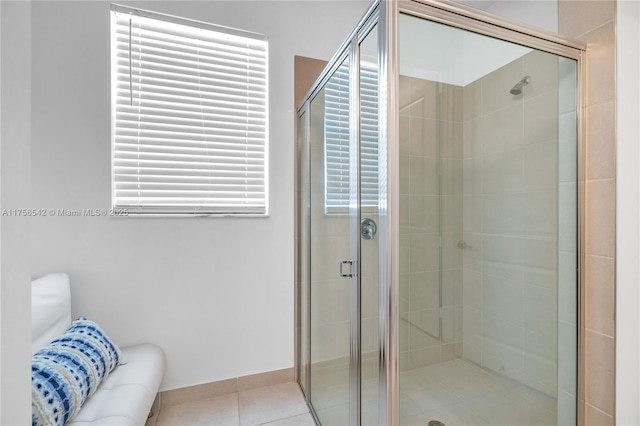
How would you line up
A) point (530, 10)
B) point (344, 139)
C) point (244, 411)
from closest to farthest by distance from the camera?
point (344, 139) → point (244, 411) → point (530, 10)

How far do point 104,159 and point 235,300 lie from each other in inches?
41.2

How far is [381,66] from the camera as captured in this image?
927mm

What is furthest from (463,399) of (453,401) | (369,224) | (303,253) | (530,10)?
(530,10)

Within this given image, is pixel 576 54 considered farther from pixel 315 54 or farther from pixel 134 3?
pixel 134 3

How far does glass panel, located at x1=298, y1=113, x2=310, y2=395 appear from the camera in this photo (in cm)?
174

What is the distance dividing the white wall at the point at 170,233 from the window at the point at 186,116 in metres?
0.06

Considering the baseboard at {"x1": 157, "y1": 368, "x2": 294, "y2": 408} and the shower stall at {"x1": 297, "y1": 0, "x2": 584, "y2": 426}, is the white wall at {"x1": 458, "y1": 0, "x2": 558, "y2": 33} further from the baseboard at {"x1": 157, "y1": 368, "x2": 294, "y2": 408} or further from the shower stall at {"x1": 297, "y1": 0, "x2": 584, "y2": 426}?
the baseboard at {"x1": 157, "y1": 368, "x2": 294, "y2": 408}

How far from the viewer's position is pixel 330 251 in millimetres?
1417

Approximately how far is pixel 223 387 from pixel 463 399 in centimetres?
134

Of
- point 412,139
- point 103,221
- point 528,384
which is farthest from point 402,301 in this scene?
point 103,221

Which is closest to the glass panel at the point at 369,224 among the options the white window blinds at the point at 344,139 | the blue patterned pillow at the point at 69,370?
the white window blinds at the point at 344,139

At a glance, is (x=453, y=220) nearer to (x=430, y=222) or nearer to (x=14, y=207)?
(x=430, y=222)

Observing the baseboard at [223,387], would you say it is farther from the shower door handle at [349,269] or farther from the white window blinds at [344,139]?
the white window blinds at [344,139]
